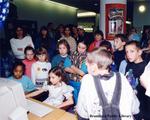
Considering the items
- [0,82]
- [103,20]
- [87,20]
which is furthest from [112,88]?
[87,20]

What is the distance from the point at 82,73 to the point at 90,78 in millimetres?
1680

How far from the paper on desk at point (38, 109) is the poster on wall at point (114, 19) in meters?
3.64

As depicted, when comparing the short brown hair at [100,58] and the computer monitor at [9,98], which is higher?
the short brown hair at [100,58]

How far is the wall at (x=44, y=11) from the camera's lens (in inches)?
349

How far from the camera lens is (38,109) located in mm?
2059

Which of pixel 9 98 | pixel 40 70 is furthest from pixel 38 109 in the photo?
pixel 40 70

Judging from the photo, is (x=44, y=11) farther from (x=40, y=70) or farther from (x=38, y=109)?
(x=38, y=109)

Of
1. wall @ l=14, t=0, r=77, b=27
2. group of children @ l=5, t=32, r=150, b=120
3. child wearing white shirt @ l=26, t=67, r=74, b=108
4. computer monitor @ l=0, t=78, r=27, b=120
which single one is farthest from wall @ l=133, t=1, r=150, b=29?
computer monitor @ l=0, t=78, r=27, b=120

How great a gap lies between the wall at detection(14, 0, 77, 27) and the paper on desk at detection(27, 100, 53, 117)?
6794 mm

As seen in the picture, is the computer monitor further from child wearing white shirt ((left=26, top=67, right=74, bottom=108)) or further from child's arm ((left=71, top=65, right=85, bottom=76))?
child's arm ((left=71, top=65, right=85, bottom=76))

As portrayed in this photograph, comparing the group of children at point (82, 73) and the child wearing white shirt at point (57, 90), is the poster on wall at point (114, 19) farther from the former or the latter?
the child wearing white shirt at point (57, 90)

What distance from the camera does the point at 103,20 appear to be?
567cm

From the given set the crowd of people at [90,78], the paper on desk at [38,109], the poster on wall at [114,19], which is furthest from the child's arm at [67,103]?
the poster on wall at [114,19]

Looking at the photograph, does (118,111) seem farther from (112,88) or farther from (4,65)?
(4,65)
